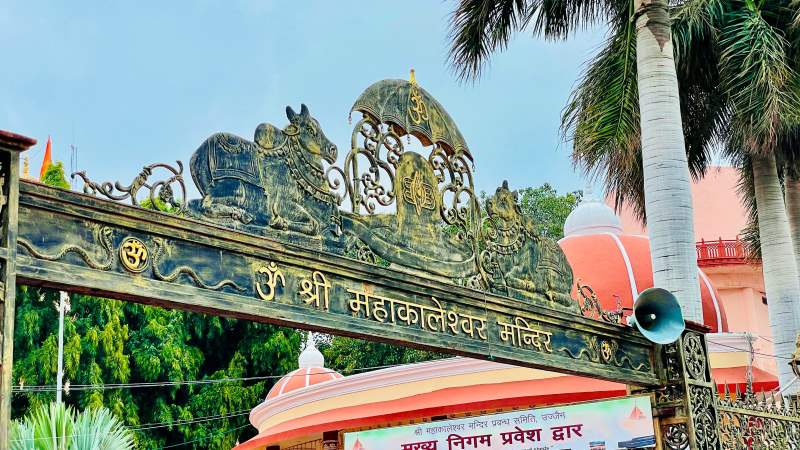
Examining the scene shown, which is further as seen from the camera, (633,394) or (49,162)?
(49,162)

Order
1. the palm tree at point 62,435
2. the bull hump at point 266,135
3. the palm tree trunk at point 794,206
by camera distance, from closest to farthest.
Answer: the bull hump at point 266,135
the palm tree at point 62,435
the palm tree trunk at point 794,206

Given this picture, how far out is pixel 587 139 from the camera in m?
11.2

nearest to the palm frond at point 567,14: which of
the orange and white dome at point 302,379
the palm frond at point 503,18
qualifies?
the palm frond at point 503,18

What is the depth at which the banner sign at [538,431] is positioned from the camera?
8.78 meters

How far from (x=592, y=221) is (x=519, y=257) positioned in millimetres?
10715

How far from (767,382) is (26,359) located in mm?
15372

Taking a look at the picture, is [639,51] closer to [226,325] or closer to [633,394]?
[633,394]

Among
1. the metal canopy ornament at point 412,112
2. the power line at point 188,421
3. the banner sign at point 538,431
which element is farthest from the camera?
the power line at point 188,421

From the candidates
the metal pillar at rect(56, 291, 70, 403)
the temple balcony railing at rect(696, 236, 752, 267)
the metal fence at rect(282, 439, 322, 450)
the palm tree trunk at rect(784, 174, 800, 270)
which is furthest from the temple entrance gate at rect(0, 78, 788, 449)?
the temple balcony railing at rect(696, 236, 752, 267)

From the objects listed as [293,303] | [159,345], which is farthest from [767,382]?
[159,345]

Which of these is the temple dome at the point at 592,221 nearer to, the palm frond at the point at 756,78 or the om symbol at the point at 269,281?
the palm frond at the point at 756,78

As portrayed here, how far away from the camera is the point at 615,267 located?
Result: 1577cm

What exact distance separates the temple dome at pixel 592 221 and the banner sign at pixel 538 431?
7920mm

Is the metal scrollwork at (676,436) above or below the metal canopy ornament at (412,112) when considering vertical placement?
below
